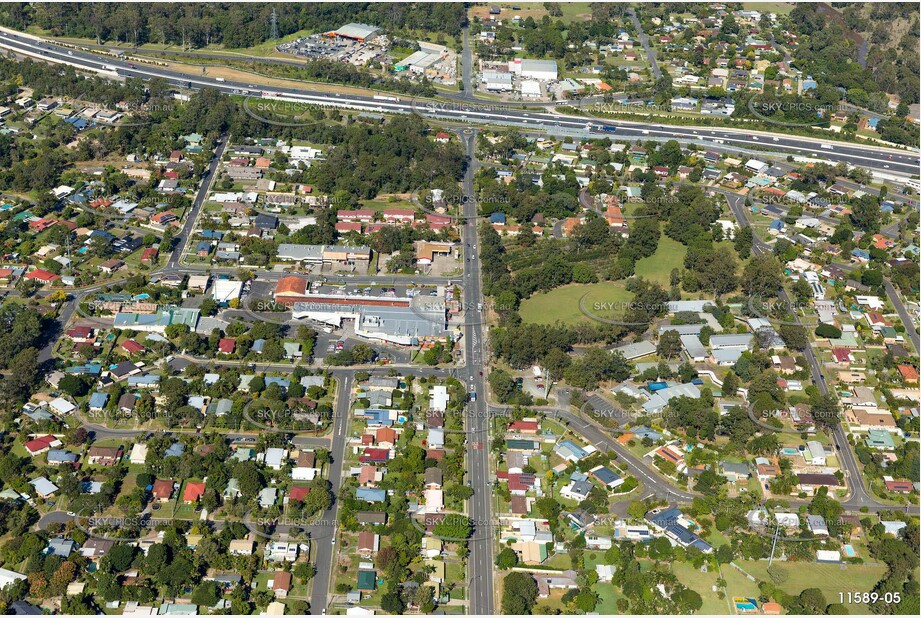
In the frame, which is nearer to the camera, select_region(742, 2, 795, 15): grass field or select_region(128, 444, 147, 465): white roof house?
select_region(128, 444, 147, 465): white roof house

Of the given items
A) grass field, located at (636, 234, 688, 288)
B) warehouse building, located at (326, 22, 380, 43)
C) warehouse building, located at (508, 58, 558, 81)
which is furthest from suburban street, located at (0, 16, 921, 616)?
warehouse building, located at (326, 22, 380, 43)

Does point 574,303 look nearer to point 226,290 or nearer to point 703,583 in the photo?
point 226,290

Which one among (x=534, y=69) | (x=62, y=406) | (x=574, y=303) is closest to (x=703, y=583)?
(x=574, y=303)

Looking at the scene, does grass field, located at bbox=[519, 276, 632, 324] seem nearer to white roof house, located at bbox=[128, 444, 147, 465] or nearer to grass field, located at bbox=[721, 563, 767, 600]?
grass field, located at bbox=[721, 563, 767, 600]

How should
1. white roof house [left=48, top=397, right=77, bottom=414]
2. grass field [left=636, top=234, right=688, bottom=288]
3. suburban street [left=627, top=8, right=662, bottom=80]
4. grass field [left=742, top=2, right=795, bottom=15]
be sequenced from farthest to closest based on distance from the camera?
grass field [left=742, top=2, right=795, bottom=15] → suburban street [left=627, top=8, right=662, bottom=80] → grass field [left=636, top=234, right=688, bottom=288] → white roof house [left=48, top=397, right=77, bottom=414]

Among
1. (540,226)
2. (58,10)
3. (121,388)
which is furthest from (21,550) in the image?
(58,10)

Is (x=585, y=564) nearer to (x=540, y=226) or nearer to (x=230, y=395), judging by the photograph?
(x=230, y=395)
